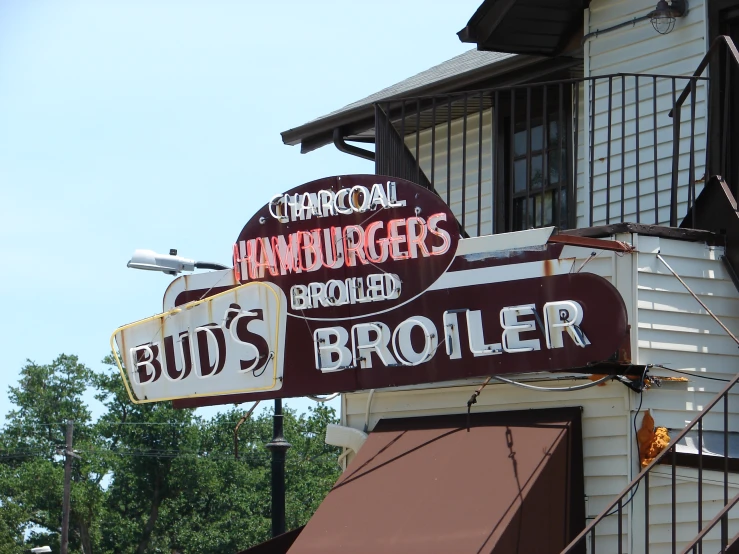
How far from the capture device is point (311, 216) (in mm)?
10359

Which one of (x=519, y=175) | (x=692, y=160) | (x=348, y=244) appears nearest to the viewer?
(x=692, y=160)

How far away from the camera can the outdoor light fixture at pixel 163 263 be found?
14.1 m

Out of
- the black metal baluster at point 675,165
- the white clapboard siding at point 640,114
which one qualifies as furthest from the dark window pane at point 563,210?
the black metal baluster at point 675,165

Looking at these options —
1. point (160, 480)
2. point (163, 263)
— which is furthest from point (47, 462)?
point (163, 263)

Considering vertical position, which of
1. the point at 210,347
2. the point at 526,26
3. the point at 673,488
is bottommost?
the point at 673,488

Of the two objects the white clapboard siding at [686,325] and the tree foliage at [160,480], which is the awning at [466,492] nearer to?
the white clapboard siding at [686,325]

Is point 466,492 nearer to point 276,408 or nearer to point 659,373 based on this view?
point 659,373

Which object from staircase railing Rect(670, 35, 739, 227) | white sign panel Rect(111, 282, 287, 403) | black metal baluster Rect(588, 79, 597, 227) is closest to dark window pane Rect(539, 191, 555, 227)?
black metal baluster Rect(588, 79, 597, 227)

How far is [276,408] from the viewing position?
14109 mm

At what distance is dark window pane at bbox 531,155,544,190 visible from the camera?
39.4 ft

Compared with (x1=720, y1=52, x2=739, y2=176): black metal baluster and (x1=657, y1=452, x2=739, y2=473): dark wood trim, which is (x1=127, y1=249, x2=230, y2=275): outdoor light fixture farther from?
(x1=657, y1=452, x2=739, y2=473): dark wood trim

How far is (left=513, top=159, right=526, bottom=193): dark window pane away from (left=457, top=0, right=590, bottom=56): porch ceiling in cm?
118

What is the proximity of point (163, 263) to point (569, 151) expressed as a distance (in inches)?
206

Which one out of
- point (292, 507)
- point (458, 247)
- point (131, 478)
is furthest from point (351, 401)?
point (131, 478)
